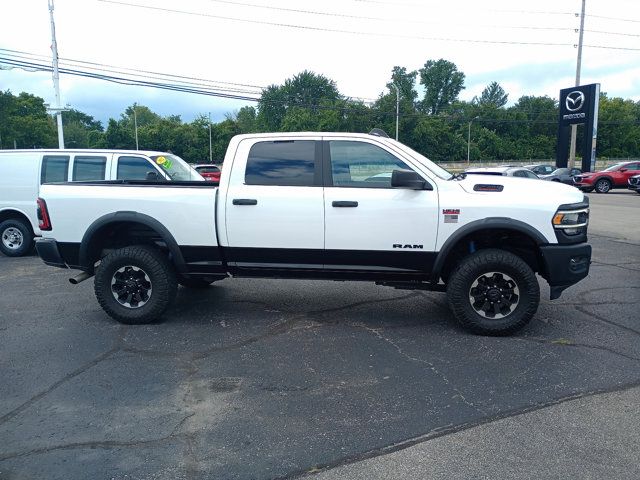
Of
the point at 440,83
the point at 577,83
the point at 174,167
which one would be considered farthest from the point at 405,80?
the point at 174,167

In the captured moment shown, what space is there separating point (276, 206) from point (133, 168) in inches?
208

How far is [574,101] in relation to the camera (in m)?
33.2

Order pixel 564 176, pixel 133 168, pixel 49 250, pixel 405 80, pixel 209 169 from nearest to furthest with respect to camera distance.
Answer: pixel 49 250 < pixel 133 168 < pixel 209 169 < pixel 564 176 < pixel 405 80

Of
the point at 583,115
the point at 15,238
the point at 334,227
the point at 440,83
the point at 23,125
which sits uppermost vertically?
the point at 440,83

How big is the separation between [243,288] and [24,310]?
2725 mm

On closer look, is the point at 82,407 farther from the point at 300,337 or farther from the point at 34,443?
the point at 300,337

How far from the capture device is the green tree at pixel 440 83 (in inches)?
4241

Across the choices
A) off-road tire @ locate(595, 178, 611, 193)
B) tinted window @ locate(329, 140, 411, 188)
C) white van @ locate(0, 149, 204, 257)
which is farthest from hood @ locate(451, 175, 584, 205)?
off-road tire @ locate(595, 178, 611, 193)

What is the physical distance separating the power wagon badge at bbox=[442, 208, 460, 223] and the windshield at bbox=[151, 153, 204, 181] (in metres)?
5.57

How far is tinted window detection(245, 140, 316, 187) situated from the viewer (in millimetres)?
5449

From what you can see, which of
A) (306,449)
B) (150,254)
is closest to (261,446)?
(306,449)

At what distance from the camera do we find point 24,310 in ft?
21.2

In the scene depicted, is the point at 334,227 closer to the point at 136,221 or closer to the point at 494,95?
the point at 136,221

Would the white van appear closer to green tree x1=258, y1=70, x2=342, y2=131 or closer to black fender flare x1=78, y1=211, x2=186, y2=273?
black fender flare x1=78, y1=211, x2=186, y2=273
